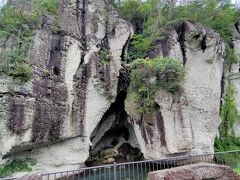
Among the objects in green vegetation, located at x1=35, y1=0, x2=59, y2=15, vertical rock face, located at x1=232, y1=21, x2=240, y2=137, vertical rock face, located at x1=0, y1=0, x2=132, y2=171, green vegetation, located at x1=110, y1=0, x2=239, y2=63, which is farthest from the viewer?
vertical rock face, located at x1=232, y1=21, x2=240, y2=137

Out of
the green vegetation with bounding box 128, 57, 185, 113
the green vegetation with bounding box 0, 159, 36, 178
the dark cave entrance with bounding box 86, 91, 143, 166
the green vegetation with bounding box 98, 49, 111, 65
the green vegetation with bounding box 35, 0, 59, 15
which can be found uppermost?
the green vegetation with bounding box 35, 0, 59, 15

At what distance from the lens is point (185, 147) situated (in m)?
10.4

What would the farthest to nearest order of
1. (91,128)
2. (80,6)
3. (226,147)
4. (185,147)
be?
(226,147) < (80,6) < (91,128) < (185,147)

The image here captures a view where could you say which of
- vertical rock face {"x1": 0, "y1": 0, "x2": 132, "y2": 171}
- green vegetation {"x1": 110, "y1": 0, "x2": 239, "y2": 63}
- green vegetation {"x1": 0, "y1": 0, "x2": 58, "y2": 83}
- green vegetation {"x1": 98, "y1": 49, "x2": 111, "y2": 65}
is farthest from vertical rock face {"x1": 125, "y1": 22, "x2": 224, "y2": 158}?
green vegetation {"x1": 0, "y1": 0, "x2": 58, "y2": 83}

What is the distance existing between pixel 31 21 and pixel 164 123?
734 centimetres

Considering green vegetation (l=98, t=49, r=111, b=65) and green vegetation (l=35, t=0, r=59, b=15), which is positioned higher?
green vegetation (l=35, t=0, r=59, b=15)

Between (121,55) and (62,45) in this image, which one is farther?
(121,55)

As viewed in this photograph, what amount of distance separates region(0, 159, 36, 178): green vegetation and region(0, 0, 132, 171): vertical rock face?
399 millimetres

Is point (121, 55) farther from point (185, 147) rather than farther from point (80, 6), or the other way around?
point (185, 147)

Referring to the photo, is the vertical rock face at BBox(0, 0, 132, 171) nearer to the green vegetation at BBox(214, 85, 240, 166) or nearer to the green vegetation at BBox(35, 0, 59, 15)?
the green vegetation at BBox(35, 0, 59, 15)

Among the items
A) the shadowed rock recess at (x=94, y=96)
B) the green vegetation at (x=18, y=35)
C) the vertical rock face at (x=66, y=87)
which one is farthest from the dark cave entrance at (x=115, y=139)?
the green vegetation at (x=18, y=35)

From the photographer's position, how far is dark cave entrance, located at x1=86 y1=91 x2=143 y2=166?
43.0ft

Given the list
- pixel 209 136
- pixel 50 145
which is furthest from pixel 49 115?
pixel 209 136

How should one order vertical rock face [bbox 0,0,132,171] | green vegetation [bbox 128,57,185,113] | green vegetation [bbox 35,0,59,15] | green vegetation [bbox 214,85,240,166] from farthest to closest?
green vegetation [bbox 214,85,240,166]
green vegetation [bbox 35,0,59,15]
green vegetation [bbox 128,57,185,113]
vertical rock face [bbox 0,0,132,171]
